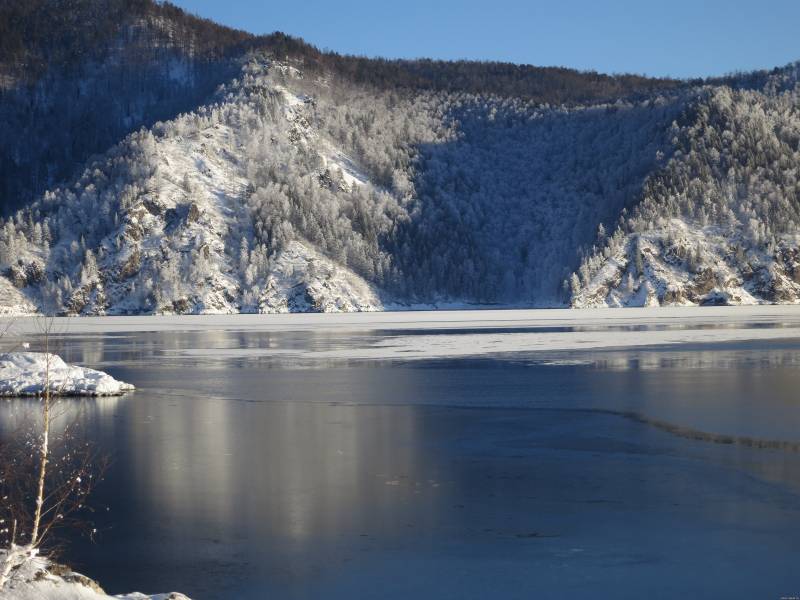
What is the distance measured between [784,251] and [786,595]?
591 ft

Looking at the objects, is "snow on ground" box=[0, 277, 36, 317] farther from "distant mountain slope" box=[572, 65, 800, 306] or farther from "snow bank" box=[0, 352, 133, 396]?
"snow bank" box=[0, 352, 133, 396]

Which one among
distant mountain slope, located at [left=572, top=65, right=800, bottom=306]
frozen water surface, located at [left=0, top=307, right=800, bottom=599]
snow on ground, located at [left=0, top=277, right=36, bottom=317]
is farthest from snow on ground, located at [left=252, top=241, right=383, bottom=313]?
frozen water surface, located at [left=0, top=307, right=800, bottom=599]

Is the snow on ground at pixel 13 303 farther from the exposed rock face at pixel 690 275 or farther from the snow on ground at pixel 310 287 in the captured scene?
the exposed rock face at pixel 690 275

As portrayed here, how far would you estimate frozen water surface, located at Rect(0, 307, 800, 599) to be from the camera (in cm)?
1595

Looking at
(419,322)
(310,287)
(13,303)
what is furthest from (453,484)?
(13,303)

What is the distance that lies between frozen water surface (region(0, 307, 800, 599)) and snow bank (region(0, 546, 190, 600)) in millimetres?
2079

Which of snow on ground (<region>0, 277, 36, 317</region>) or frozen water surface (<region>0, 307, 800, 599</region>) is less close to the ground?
snow on ground (<region>0, 277, 36, 317</region>)

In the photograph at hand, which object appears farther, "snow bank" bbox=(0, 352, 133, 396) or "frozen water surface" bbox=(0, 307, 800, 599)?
"snow bank" bbox=(0, 352, 133, 396)

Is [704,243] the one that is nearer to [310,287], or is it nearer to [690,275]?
[690,275]

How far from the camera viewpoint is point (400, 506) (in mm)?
20250

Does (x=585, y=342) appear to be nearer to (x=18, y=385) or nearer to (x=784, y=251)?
(x=18, y=385)

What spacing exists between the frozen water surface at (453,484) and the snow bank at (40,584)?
2.08m

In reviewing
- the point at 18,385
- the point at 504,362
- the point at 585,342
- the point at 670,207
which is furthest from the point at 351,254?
the point at 18,385

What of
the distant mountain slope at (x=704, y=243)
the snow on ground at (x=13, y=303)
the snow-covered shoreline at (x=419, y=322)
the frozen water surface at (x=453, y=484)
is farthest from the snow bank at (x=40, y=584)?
the snow on ground at (x=13, y=303)
